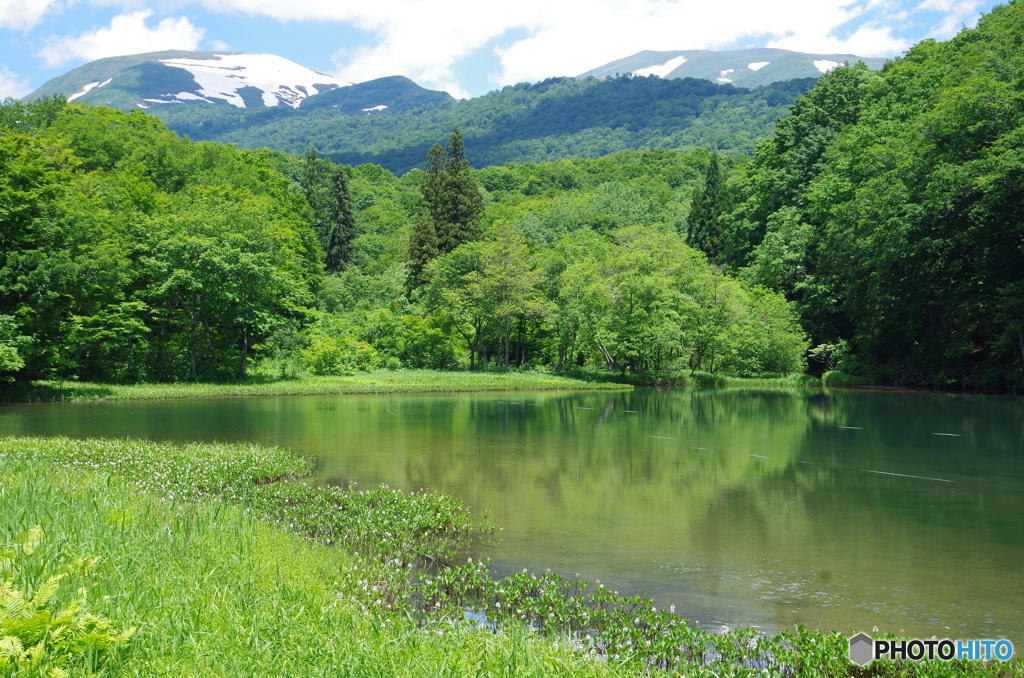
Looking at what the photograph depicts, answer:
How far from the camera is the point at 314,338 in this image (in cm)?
4247

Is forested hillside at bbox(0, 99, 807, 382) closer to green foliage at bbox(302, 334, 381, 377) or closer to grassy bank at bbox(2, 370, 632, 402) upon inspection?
green foliage at bbox(302, 334, 381, 377)

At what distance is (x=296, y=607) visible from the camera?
551 centimetres

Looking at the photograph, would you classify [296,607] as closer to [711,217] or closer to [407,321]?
[407,321]

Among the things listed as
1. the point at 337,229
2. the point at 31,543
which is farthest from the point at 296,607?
the point at 337,229

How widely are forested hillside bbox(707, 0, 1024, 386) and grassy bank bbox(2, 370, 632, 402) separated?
1599 centimetres

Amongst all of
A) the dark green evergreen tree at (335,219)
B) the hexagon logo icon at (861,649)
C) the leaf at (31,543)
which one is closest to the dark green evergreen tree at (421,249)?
the dark green evergreen tree at (335,219)

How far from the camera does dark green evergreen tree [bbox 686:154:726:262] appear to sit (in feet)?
224

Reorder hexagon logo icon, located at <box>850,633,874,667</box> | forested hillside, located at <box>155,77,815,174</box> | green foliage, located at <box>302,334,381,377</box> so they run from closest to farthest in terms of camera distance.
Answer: hexagon logo icon, located at <box>850,633,874,667</box>
green foliage, located at <box>302,334,381,377</box>
forested hillside, located at <box>155,77,815,174</box>

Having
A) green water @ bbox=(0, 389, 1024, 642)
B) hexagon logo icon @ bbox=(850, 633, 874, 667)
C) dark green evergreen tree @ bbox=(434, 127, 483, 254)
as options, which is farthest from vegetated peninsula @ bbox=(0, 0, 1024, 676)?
green water @ bbox=(0, 389, 1024, 642)

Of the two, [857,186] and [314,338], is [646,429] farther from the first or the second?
[857,186]

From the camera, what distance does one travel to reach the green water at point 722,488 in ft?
26.0

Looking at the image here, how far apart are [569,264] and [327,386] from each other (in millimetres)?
19743

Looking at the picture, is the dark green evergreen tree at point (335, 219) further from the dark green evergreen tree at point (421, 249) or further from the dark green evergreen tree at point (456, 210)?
the dark green evergreen tree at point (456, 210)

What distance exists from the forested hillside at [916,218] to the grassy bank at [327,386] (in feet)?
52.4
